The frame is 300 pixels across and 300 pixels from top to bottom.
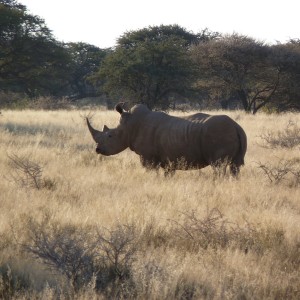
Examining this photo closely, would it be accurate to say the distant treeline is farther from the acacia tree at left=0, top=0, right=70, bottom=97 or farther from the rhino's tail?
the rhino's tail

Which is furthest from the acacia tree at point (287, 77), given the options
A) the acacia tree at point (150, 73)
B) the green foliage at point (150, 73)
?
the green foliage at point (150, 73)

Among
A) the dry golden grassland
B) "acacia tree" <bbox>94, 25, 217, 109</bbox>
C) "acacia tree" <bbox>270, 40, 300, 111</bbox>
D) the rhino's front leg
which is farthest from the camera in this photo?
"acacia tree" <bbox>270, 40, 300, 111</bbox>

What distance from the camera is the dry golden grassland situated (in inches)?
161

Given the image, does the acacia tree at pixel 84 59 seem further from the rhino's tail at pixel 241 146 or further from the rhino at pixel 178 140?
the rhino's tail at pixel 241 146

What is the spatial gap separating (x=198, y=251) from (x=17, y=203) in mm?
2429

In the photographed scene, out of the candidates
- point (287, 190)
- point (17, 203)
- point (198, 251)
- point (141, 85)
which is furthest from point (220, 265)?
point (141, 85)

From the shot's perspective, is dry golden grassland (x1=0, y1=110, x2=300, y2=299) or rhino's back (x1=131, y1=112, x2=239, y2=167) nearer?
dry golden grassland (x1=0, y1=110, x2=300, y2=299)

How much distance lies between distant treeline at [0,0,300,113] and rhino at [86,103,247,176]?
16537 millimetres

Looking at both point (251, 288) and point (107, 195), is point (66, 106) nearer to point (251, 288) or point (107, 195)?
point (107, 195)

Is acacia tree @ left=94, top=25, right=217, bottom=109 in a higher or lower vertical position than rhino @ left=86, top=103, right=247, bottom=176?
higher

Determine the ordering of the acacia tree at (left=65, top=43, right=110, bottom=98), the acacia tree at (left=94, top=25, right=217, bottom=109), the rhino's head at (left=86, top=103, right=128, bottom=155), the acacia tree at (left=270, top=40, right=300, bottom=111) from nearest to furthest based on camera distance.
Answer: the rhino's head at (left=86, top=103, right=128, bottom=155), the acacia tree at (left=94, top=25, right=217, bottom=109), the acacia tree at (left=270, top=40, right=300, bottom=111), the acacia tree at (left=65, top=43, right=110, bottom=98)

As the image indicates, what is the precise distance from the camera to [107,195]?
7.19 m

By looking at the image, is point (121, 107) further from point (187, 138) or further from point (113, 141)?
point (187, 138)

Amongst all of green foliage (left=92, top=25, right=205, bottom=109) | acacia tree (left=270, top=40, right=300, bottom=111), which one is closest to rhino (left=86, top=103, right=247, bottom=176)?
green foliage (left=92, top=25, right=205, bottom=109)
